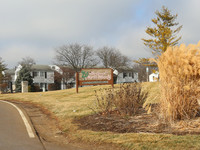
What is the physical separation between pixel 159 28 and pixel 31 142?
29420 mm

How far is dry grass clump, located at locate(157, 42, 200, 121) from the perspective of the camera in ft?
22.5

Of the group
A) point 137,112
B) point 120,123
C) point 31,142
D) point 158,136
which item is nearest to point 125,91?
point 137,112

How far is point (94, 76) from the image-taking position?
2323cm

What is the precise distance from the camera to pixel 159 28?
106 ft

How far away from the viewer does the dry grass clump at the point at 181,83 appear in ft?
22.5

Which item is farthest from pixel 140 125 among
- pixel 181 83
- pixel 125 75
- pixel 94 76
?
pixel 125 75

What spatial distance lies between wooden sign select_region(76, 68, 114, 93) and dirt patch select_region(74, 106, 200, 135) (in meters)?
14.7

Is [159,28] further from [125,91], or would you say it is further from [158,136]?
[158,136]

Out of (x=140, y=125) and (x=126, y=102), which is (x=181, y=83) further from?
(x=126, y=102)

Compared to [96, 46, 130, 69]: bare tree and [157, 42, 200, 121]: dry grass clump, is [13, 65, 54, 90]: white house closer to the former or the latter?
[96, 46, 130, 69]: bare tree

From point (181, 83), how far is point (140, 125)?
5.66 ft

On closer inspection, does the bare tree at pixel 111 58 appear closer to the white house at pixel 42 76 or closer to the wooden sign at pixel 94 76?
the white house at pixel 42 76

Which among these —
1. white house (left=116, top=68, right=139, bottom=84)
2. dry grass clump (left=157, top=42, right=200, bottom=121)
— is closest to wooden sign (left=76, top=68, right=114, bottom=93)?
dry grass clump (left=157, top=42, right=200, bottom=121)

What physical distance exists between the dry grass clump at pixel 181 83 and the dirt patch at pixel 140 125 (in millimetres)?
322
